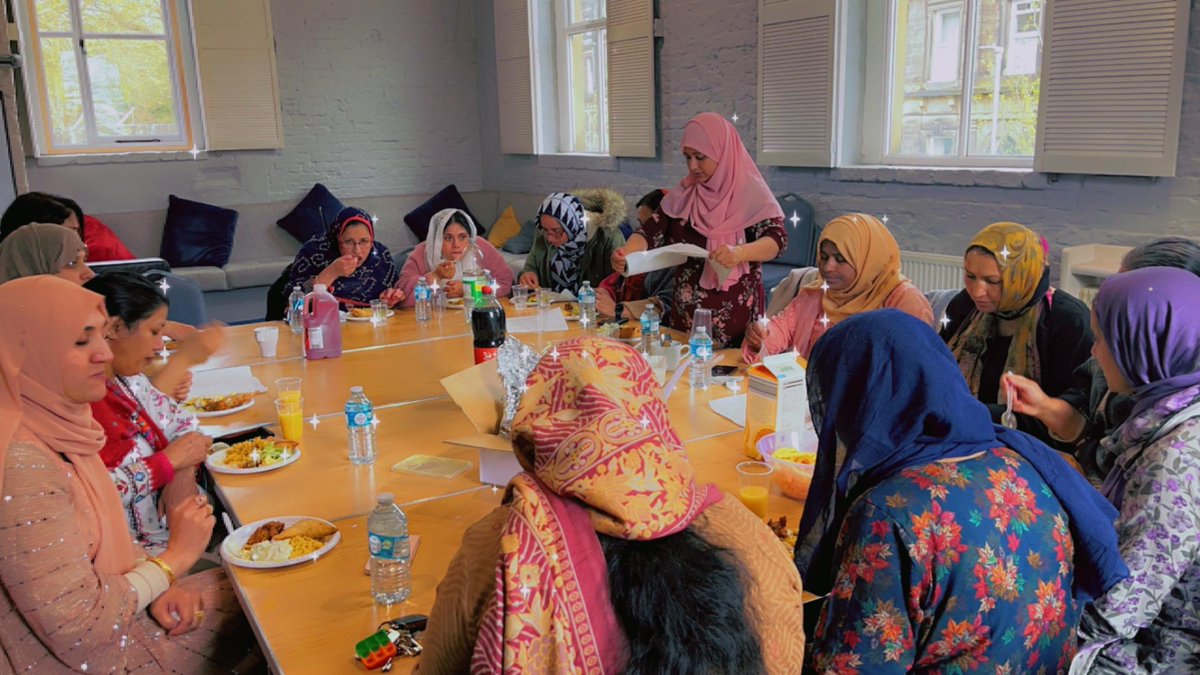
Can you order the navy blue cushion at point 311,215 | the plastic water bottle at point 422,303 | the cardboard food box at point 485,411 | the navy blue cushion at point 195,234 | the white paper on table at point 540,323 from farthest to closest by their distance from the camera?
the navy blue cushion at point 311,215, the navy blue cushion at point 195,234, the plastic water bottle at point 422,303, the white paper on table at point 540,323, the cardboard food box at point 485,411

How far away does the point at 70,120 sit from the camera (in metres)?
6.42

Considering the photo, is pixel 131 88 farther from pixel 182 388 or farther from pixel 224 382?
pixel 182 388

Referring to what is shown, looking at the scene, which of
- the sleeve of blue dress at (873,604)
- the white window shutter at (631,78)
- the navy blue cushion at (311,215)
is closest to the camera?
the sleeve of blue dress at (873,604)

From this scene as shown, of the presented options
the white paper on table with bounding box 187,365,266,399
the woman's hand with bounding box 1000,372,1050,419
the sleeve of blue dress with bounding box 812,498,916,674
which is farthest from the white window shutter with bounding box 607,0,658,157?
the sleeve of blue dress with bounding box 812,498,916,674

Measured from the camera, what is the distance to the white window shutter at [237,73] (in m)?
6.62

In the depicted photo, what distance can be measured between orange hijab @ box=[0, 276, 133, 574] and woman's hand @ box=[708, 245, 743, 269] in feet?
6.92

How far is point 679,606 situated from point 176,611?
3.96 feet

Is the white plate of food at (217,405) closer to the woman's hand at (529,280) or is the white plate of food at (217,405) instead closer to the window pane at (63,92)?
the woman's hand at (529,280)

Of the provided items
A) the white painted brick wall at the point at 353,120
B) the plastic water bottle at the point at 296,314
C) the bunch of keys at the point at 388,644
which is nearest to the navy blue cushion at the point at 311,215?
the white painted brick wall at the point at 353,120

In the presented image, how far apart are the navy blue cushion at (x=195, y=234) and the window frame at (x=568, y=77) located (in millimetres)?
2719

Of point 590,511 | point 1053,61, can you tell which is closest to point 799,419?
point 590,511

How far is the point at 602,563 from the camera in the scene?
965 mm

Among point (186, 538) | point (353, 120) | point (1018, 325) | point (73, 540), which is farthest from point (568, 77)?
point (73, 540)

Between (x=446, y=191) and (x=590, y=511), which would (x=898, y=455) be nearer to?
(x=590, y=511)
